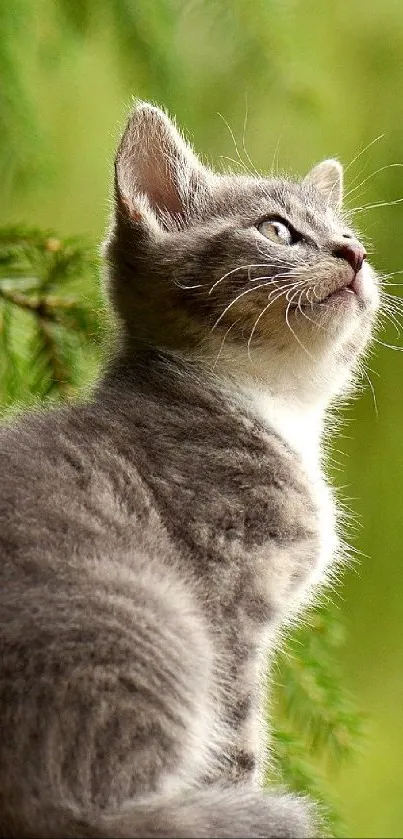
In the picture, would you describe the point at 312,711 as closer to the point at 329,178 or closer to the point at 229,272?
the point at 229,272

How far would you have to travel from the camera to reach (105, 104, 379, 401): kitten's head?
3.39 ft

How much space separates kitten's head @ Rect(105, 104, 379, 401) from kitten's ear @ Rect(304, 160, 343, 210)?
0.14 m

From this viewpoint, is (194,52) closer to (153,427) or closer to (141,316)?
(141,316)

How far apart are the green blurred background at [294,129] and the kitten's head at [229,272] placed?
0.66 ft

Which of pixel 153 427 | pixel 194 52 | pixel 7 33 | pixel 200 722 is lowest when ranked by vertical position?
pixel 200 722

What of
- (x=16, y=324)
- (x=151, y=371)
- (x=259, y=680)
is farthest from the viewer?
(x=16, y=324)

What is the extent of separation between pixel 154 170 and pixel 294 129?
31.9 inches

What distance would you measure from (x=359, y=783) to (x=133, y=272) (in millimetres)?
1416

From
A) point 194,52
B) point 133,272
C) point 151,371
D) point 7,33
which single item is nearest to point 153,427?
point 151,371

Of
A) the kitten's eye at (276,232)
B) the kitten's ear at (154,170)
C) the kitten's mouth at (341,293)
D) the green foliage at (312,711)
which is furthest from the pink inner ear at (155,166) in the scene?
the green foliage at (312,711)

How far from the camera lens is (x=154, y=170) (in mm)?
1123

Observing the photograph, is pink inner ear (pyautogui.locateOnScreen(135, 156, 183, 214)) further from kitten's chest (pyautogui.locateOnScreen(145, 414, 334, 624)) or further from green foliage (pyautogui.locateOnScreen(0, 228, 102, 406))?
kitten's chest (pyautogui.locateOnScreen(145, 414, 334, 624))

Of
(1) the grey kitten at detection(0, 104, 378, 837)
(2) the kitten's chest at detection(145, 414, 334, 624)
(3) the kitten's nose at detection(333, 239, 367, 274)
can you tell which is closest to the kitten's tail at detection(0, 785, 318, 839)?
(1) the grey kitten at detection(0, 104, 378, 837)

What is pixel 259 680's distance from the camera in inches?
37.1
